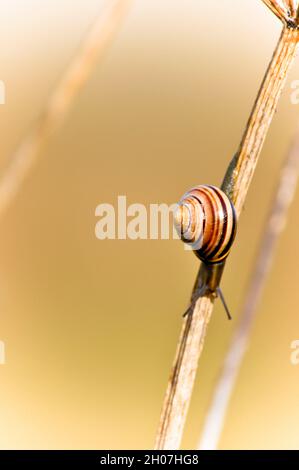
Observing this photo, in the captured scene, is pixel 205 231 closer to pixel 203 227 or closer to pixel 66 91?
pixel 203 227

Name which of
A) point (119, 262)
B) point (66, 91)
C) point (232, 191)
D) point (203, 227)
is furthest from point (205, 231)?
point (119, 262)

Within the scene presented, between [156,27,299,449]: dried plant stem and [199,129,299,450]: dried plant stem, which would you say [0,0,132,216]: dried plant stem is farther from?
[199,129,299,450]: dried plant stem

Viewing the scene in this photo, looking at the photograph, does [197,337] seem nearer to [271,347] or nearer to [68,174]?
[271,347]

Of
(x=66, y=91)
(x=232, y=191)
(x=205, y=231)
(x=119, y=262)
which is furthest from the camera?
(x=119, y=262)

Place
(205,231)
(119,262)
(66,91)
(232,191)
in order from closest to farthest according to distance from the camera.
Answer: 1. (66,91)
2. (232,191)
3. (205,231)
4. (119,262)

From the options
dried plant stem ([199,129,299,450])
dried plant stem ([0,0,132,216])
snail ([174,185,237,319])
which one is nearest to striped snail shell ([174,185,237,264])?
snail ([174,185,237,319])

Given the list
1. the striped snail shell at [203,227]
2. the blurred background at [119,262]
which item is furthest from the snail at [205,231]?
the blurred background at [119,262]

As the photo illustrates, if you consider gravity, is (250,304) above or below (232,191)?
below
